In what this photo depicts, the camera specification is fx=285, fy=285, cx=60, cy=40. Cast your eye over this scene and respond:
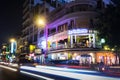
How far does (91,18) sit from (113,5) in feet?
68.3

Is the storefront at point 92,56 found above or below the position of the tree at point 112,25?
below

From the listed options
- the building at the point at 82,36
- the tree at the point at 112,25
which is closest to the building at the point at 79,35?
the building at the point at 82,36

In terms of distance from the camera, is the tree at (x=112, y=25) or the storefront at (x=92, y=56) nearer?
the tree at (x=112, y=25)

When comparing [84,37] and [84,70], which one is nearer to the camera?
[84,70]

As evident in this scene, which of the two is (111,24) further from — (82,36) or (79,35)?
A: (82,36)

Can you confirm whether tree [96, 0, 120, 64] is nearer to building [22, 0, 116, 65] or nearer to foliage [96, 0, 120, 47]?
foliage [96, 0, 120, 47]

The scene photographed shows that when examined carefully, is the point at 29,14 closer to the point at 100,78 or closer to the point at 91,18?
the point at 91,18

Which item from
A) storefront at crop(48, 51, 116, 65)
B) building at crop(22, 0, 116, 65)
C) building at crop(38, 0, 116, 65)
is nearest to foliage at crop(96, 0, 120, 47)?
building at crop(22, 0, 116, 65)

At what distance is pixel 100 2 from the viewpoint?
57.6 metres

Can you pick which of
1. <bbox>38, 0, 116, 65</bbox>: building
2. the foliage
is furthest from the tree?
<bbox>38, 0, 116, 65</bbox>: building

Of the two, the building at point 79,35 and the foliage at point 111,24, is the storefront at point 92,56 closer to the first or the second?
the building at point 79,35

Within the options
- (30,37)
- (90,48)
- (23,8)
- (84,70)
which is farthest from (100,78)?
(23,8)

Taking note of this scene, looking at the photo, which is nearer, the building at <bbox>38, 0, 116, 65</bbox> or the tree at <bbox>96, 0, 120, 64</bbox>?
the tree at <bbox>96, 0, 120, 64</bbox>

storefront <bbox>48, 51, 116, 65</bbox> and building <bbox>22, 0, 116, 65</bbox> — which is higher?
building <bbox>22, 0, 116, 65</bbox>
